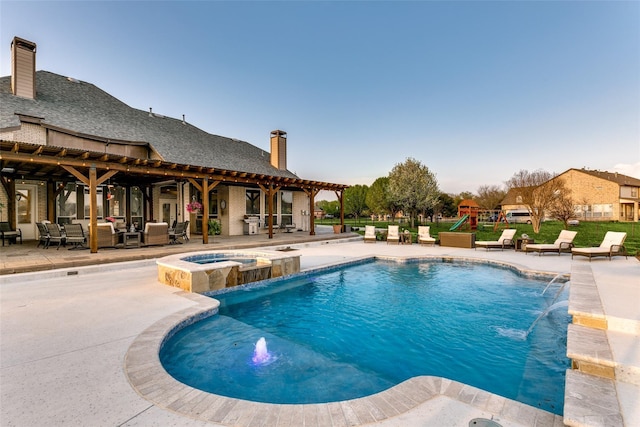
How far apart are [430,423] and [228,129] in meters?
23.8

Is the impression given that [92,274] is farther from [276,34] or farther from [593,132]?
[593,132]

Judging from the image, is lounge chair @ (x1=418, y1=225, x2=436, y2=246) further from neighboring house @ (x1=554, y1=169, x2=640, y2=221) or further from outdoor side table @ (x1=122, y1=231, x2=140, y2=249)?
neighboring house @ (x1=554, y1=169, x2=640, y2=221)

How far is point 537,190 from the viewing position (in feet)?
70.0

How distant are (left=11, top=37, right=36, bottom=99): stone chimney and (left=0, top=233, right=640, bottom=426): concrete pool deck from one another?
12.5 meters

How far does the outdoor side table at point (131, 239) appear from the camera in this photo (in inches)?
410

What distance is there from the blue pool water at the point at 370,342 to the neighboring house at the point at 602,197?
34567mm

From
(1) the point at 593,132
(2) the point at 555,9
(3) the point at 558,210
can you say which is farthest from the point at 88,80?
(3) the point at 558,210

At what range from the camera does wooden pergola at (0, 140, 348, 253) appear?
27.5 feet

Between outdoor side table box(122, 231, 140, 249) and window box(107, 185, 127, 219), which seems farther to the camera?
window box(107, 185, 127, 219)

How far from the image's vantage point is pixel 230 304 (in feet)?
19.6

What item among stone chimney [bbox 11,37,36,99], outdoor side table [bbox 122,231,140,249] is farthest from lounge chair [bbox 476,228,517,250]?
stone chimney [bbox 11,37,36,99]

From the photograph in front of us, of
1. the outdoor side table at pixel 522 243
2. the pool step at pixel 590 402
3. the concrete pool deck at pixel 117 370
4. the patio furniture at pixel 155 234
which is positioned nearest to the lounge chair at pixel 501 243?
the outdoor side table at pixel 522 243

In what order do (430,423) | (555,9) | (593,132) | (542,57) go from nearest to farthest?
(430,423), (555,9), (542,57), (593,132)

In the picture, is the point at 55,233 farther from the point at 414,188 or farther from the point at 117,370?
the point at 414,188
